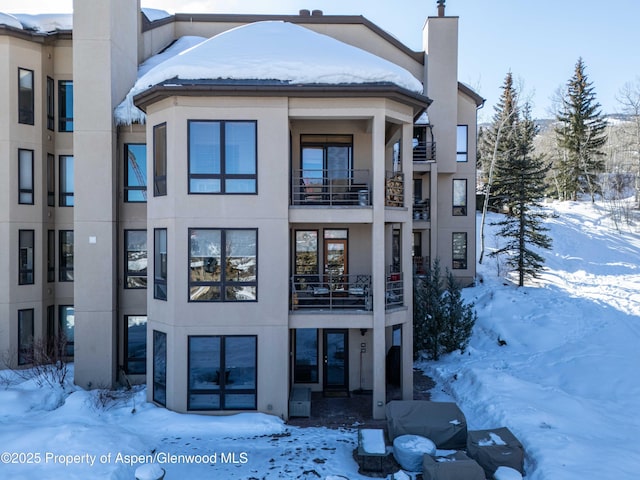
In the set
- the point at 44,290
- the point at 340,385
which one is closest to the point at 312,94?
the point at 340,385

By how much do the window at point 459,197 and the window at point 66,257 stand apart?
1939cm

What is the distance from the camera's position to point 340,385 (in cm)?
1352

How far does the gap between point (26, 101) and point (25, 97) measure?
142 mm

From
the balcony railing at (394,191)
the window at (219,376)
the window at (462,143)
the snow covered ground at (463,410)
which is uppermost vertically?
the window at (462,143)

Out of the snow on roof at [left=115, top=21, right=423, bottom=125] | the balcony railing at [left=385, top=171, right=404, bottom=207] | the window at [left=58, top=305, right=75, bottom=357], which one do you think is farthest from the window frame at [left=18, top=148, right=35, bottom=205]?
the balcony railing at [left=385, top=171, right=404, bottom=207]

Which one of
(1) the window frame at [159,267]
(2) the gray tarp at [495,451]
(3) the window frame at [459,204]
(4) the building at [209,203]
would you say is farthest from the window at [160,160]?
(3) the window frame at [459,204]

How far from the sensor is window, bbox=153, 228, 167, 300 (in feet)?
37.8

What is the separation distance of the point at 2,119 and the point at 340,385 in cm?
1500

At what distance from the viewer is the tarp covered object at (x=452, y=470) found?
760cm

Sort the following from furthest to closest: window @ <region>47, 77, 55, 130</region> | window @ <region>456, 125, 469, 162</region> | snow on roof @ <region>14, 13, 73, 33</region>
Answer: window @ <region>456, 125, 469, 162</region>, snow on roof @ <region>14, 13, 73, 33</region>, window @ <region>47, 77, 55, 130</region>

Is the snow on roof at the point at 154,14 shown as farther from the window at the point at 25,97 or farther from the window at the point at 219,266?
the window at the point at 219,266

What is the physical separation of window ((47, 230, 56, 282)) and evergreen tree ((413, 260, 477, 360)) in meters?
14.1

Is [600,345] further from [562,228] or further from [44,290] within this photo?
[44,290]

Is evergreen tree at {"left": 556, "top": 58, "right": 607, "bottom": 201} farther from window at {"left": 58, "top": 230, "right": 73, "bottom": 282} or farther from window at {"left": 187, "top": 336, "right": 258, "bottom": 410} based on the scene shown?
window at {"left": 58, "top": 230, "right": 73, "bottom": 282}
